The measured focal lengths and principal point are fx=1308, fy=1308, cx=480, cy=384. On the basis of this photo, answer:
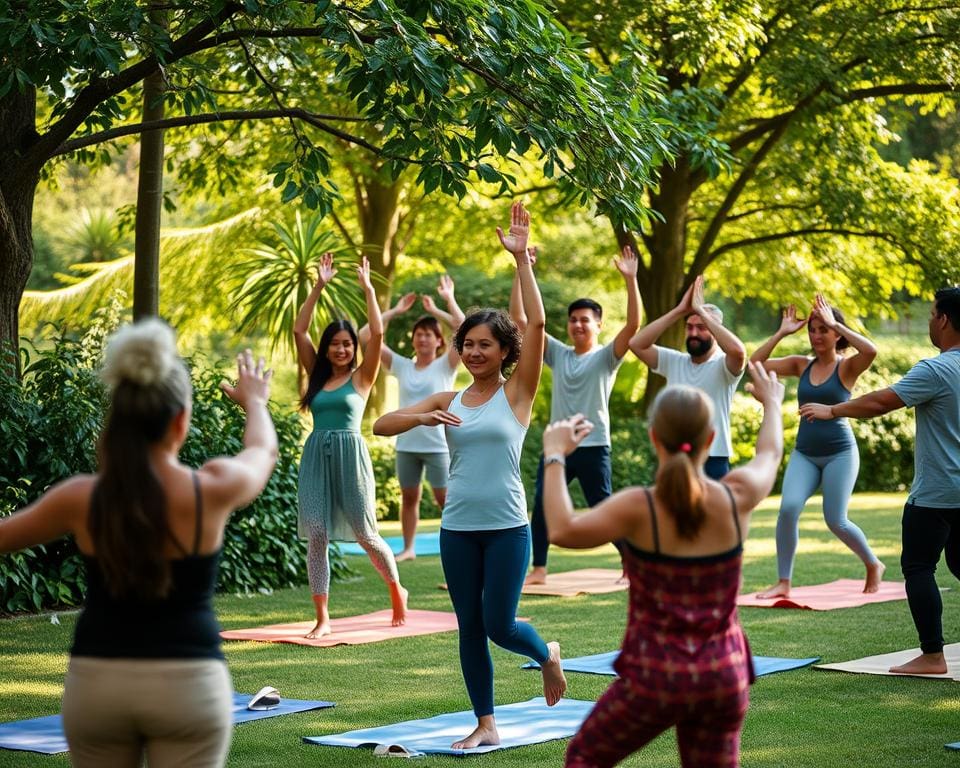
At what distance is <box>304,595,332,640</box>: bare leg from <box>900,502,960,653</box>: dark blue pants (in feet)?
11.9

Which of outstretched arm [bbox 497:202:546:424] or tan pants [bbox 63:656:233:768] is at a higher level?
outstretched arm [bbox 497:202:546:424]

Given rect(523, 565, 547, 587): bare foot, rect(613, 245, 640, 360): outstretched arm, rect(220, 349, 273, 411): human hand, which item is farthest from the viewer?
rect(523, 565, 547, 587): bare foot

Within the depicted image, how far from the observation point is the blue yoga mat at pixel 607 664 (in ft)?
23.9

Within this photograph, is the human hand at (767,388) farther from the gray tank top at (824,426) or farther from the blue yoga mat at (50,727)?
the gray tank top at (824,426)

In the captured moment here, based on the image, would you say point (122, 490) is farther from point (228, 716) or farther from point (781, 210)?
point (781, 210)

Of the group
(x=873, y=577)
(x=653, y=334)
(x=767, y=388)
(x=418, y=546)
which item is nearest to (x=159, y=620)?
(x=767, y=388)

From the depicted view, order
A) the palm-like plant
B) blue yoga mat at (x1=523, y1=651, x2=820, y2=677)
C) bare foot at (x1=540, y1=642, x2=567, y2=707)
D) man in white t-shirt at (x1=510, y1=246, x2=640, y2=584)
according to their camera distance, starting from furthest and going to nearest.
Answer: the palm-like plant, man in white t-shirt at (x1=510, y1=246, x2=640, y2=584), blue yoga mat at (x1=523, y1=651, x2=820, y2=677), bare foot at (x1=540, y1=642, x2=567, y2=707)

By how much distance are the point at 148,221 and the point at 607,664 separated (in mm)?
5412

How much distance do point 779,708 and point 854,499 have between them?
1362cm

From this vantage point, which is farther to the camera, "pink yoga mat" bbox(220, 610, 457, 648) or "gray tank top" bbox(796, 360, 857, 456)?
"gray tank top" bbox(796, 360, 857, 456)

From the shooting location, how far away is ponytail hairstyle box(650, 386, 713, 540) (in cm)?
358

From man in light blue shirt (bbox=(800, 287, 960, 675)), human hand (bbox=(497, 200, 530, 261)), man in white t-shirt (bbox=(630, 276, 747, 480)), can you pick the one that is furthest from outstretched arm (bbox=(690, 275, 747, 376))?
human hand (bbox=(497, 200, 530, 261))

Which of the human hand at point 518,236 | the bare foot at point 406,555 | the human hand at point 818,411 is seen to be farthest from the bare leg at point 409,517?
the human hand at point 518,236

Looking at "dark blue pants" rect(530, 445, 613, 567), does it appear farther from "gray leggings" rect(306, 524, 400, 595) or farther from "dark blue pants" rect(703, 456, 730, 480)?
"gray leggings" rect(306, 524, 400, 595)
